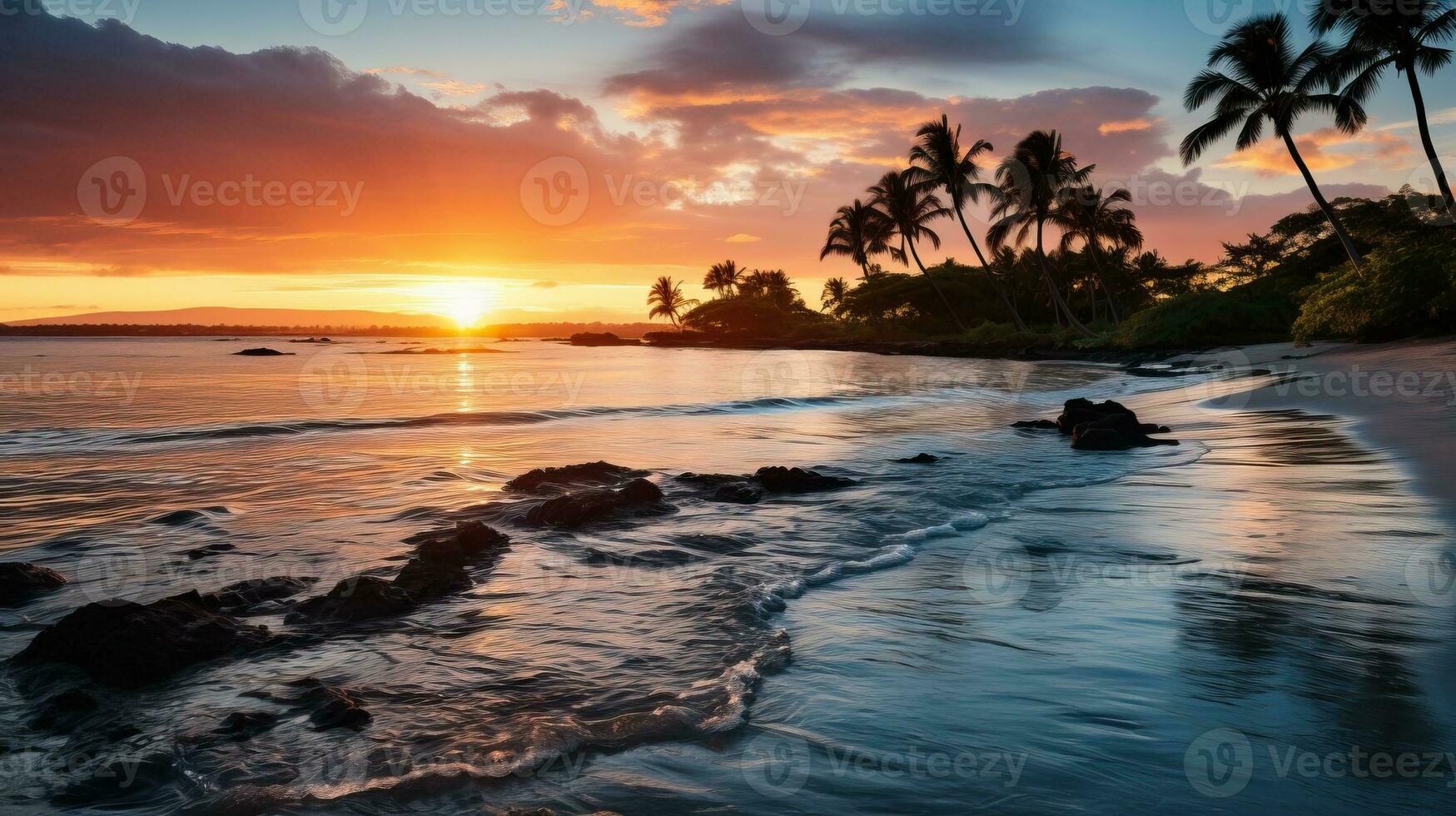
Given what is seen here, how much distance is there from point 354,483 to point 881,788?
398 inches

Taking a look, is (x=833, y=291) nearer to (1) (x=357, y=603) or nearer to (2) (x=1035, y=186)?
(2) (x=1035, y=186)

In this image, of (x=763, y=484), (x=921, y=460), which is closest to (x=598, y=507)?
(x=763, y=484)

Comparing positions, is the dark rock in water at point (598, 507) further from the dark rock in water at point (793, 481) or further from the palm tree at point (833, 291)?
the palm tree at point (833, 291)

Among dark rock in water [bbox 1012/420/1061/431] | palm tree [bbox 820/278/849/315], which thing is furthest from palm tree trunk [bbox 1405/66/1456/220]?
palm tree [bbox 820/278/849/315]

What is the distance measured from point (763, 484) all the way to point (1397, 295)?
2175 centimetres

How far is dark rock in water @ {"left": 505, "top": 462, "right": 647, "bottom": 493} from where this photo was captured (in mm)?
10430

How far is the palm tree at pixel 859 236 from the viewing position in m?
59.1

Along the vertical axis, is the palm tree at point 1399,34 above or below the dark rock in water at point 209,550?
above

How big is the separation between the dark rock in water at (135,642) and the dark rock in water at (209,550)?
8.31 ft

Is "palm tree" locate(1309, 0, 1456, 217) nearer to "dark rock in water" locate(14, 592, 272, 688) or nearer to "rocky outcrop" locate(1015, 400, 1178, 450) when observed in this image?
"rocky outcrop" locate(1015, 400, 1178, 450)

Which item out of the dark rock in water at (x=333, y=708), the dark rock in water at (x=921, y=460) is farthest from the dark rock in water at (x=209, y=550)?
the dark rock in water at (x=921, y=460)

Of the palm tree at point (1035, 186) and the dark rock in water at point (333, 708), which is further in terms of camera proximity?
the palm tree at point (1035, 186)

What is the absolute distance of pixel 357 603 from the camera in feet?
17.5

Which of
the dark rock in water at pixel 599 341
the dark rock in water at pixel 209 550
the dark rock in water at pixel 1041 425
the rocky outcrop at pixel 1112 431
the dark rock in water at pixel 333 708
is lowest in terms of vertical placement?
the dark rock in water at pixel 209 550
